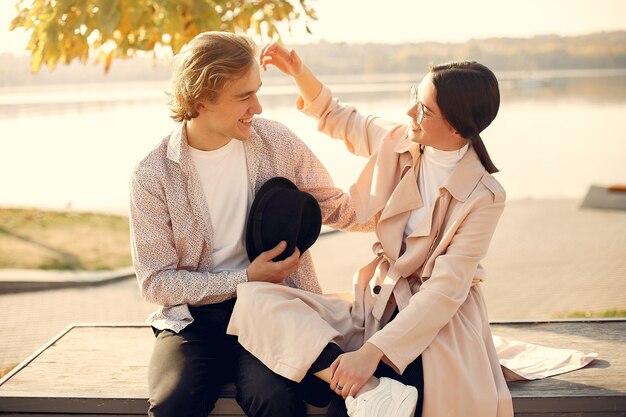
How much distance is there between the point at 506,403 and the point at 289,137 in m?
1.36

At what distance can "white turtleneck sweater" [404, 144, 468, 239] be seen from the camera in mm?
3135

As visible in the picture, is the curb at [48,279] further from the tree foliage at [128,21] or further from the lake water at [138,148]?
the tree foliage at [128,21]

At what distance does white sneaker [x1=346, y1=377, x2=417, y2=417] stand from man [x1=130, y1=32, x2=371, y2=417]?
0.43 m

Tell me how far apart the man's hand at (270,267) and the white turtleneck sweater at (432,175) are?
0.47 metres

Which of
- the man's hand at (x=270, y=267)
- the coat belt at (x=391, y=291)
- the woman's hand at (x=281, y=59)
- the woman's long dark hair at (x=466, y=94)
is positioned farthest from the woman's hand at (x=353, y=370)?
the woman's hand at (x=281, y=59)

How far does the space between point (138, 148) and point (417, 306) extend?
17.3 m

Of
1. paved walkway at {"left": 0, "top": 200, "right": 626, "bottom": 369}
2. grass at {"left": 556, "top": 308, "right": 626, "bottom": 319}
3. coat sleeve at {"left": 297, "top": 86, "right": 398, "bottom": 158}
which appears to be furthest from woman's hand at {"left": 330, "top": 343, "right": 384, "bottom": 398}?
grass at {"left": 556, "top": 308, "right": 626, "bottom": 319}

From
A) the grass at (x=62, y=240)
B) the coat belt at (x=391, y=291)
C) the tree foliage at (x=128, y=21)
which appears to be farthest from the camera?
the grass at (x=62, y=240)

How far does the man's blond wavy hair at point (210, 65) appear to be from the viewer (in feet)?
10.4

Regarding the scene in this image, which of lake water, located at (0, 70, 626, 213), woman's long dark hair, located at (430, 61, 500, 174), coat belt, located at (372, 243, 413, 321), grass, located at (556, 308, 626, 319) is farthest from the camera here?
lake water, located at (0, 70, 626, 213)

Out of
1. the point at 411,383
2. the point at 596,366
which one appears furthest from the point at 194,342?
the point at 596,366

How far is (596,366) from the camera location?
324cm

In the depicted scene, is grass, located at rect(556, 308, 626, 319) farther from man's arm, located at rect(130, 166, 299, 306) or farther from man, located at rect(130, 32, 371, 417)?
man's arm, located at rect(130, 166, 299, 306)

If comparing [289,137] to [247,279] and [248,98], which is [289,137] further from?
[247,279]
